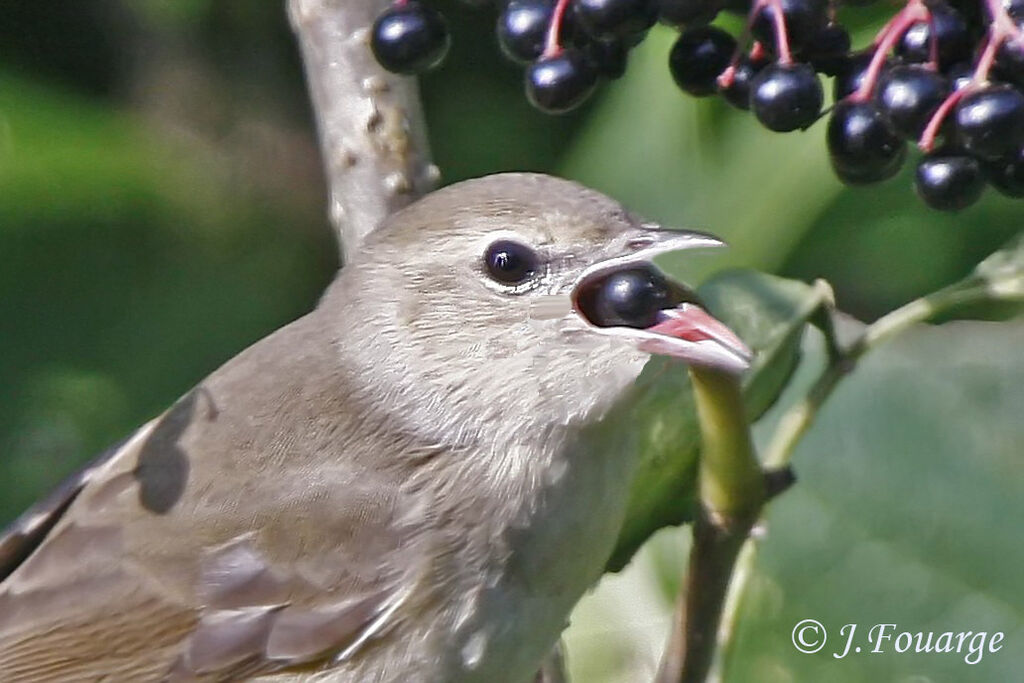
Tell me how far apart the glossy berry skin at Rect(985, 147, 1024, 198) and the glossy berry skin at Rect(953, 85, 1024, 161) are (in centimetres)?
8

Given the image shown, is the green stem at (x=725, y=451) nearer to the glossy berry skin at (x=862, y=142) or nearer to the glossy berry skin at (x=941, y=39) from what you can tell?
the glossy berry skin at (x=862, y=142)

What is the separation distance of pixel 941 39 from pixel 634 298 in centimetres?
52

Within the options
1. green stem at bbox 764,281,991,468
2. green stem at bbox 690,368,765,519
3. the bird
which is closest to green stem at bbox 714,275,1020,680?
green stem at bbox 764,281,991,468

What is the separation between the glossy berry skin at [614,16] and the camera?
5.92 ft

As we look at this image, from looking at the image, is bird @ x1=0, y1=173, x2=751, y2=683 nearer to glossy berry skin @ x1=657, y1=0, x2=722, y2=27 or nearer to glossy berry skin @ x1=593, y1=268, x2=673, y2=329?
glossy berry skin @ x1=593, y1=268, x2=673, y2=329

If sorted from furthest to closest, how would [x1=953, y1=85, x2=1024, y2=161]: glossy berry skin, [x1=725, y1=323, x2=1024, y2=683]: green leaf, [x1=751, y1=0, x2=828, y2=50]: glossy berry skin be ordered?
[x1=725, y1=323, x2=1024, y2=683]: green leaf < [x1=751, y1=0, x2=828, y2=50]: glossy berry skin < [x1=953, y1=85, x2=1024, y2=161]: glossy berry skin

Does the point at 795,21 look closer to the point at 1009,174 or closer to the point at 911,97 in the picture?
the point at 911,97

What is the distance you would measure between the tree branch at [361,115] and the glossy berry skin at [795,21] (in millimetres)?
818

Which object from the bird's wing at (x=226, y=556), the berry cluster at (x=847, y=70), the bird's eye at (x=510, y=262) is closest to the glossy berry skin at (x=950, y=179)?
the berry cluster at (x=847, y=70)

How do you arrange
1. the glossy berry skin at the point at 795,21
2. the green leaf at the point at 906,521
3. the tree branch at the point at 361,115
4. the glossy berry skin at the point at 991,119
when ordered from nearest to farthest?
the glossy berry skin at the point at 991,119
the glossy berry skin at the point at 795,21
the green leaf at the point at 906,521
the tree branch at the point at 361,115

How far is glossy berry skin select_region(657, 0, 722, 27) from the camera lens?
1784 mm

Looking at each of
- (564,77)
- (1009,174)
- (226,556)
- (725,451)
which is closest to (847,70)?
(1009,174)

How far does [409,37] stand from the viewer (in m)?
2.08

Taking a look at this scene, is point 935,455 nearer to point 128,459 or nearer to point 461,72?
point 128,459
